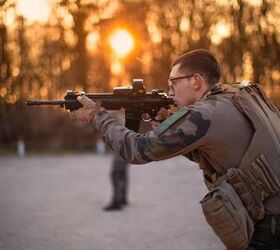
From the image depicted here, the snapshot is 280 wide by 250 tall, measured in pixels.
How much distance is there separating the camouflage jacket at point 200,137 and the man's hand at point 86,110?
12.1 inches

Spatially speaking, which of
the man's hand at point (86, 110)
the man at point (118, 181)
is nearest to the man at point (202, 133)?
the man's hand at point (86, 110)

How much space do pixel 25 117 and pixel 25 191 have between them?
15813 millimetres

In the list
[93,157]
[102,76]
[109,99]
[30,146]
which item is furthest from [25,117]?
[109,99]

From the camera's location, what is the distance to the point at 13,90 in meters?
8.12

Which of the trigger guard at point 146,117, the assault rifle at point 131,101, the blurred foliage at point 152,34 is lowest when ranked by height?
the trigger guard at point 146,117

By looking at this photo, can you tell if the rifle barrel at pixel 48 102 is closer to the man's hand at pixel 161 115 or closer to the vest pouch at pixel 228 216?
the man's hand at pixel 161 115

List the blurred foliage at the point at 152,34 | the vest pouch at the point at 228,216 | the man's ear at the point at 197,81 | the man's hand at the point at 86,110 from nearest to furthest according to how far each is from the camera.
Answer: the vest pouch at the point at 228,216, the man's ear at the point at 197,81, the man's hand at the point at 86,110, the blurred foliage at the point at 152,34

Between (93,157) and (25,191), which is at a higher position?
(93,157)

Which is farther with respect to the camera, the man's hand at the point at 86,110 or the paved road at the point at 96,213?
the paved road at the point at 96,213

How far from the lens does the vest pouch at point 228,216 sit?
312 cm

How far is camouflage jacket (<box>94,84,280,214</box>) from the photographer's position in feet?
10.3

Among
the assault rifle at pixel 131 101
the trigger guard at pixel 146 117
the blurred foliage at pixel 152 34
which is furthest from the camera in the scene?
the blurred foliage at pixel 152 34

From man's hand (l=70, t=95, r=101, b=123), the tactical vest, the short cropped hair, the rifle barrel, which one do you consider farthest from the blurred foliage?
the tactical vest

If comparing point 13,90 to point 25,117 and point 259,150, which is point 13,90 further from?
point 25,117
